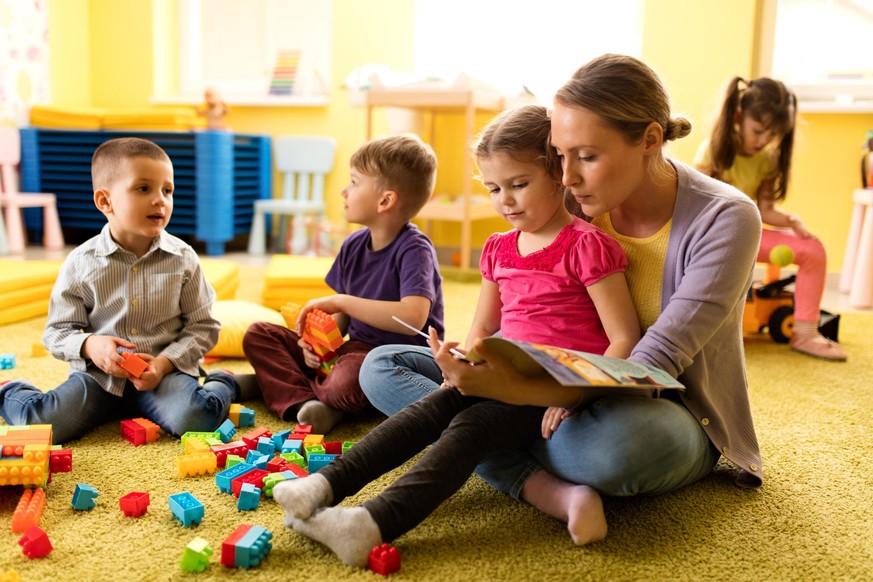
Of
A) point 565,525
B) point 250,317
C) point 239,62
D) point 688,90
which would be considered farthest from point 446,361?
point 239,62

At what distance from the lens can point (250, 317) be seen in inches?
80.0

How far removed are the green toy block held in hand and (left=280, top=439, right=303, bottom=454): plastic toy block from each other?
1.57 meters

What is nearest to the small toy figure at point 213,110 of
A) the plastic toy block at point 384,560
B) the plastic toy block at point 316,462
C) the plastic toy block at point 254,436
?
the plastic toy block at point 254,436

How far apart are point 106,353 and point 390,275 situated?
524mm

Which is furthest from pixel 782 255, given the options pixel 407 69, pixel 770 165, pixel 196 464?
pixel 407 69

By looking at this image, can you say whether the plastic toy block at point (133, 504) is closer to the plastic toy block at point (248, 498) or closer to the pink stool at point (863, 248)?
the plastic toy block at point (248, 498)

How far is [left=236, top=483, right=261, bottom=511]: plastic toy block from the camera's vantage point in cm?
109

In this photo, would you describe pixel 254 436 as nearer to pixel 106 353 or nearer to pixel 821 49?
pixel 106 353

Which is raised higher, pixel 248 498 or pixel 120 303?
pixel 120 303

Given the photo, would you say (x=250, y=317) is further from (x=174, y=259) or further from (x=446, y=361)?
(x=446, y=361)

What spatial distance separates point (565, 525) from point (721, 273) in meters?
0.39

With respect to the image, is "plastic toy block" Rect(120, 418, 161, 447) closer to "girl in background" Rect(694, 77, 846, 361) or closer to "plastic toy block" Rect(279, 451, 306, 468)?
"plastic toy block" Rect(279, 451, 306, 468)

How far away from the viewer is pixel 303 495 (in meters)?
0.95

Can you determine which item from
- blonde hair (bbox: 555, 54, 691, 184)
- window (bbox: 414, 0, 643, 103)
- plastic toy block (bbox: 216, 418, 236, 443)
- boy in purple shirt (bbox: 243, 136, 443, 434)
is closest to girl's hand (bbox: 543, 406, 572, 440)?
blonde hair (bbox: 555, 54, 691, 184)
